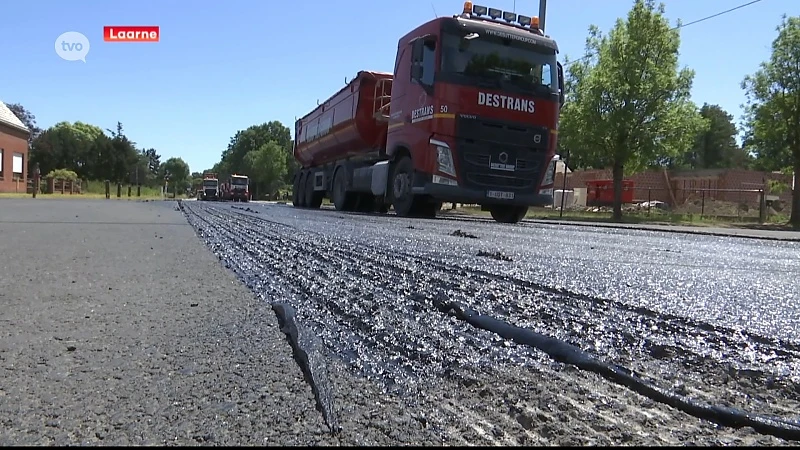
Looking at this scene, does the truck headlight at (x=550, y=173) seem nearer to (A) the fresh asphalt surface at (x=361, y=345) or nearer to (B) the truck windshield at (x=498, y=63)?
(B) the truck windshield at (x=498, y=63)

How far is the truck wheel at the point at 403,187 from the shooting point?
11250mm

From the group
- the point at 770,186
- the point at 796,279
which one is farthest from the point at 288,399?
the point at 770,186

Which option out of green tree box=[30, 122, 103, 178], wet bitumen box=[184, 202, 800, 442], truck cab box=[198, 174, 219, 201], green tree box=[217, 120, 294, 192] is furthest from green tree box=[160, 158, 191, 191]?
wet bitumen box=[184, 202, 800, 442]

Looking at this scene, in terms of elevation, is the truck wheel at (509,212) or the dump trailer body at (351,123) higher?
the dump trailer body at (351,123)

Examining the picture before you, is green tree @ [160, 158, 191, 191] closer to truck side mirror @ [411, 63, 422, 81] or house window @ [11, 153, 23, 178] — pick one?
house window @ [11, 153, 23, 178]

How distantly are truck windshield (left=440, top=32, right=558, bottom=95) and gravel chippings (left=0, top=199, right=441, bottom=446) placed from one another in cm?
796

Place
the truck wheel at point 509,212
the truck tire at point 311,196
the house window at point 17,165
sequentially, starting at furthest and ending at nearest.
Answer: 1. the house window at point 17,165
2. the truck tire at point 311,196
3. the truck wheel at point 509,212

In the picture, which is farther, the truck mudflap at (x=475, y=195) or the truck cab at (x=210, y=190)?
the truck cab at (x=210, y=190)

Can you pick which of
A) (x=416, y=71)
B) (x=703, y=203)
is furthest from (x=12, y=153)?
(x=703, y=203)

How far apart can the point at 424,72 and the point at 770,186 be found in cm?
2296

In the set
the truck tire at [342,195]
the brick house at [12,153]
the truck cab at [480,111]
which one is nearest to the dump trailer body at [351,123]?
the truck tire at [342,195]

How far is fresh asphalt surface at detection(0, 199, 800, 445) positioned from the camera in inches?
49.0

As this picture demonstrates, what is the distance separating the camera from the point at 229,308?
243 cm

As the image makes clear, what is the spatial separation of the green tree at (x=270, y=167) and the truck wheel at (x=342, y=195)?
7262 centimetres
